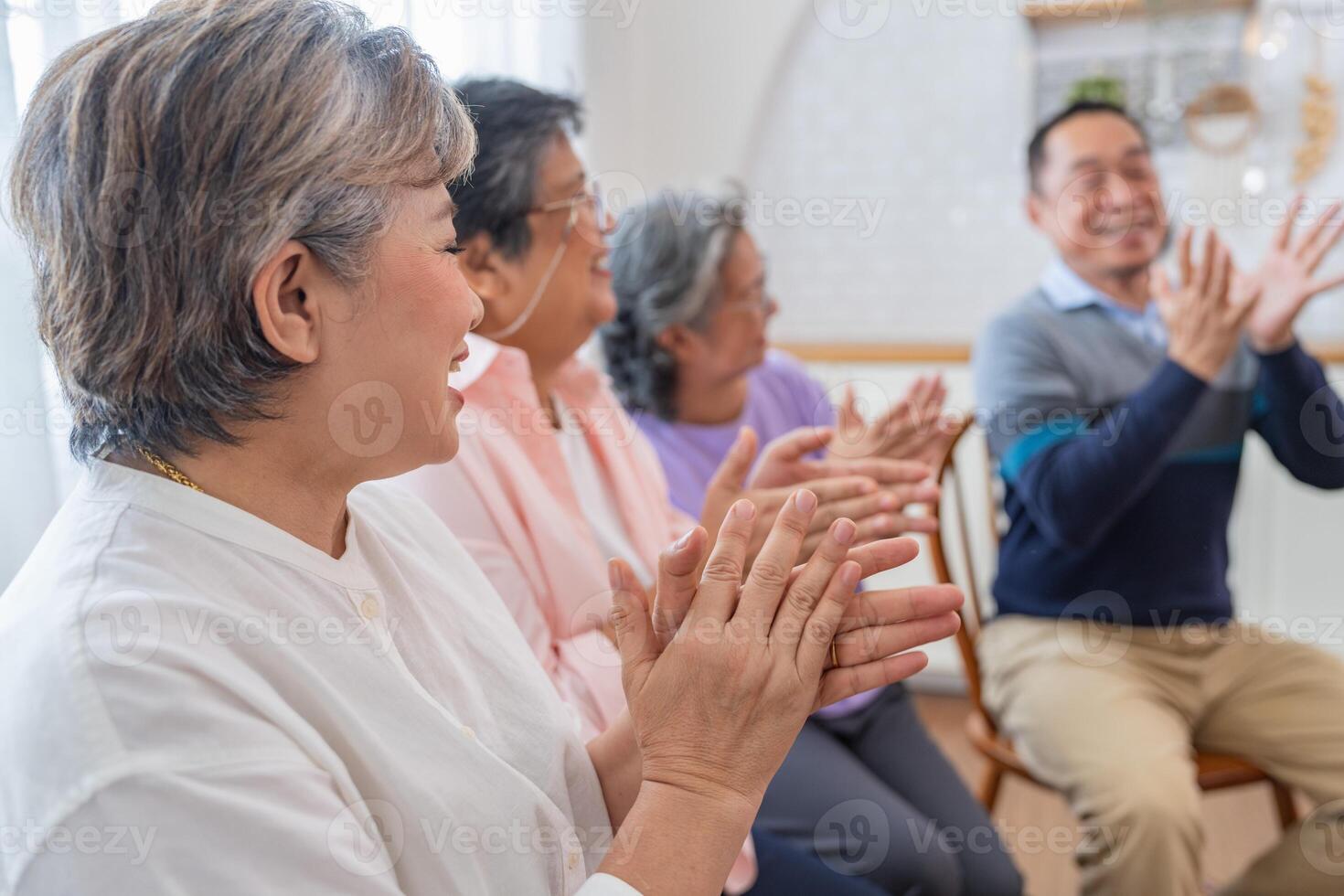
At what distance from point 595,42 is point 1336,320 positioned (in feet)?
6.62

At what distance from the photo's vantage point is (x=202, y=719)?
58 centimetres

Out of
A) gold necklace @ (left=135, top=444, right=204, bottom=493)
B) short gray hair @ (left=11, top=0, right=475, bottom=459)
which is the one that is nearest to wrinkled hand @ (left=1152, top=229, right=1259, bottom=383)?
short gray hair @ (left=11, top=0, right=475, bottom=459)

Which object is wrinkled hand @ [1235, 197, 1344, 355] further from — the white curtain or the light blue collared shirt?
the white curtain

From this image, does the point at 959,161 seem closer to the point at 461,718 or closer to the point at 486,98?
the point at 486,98

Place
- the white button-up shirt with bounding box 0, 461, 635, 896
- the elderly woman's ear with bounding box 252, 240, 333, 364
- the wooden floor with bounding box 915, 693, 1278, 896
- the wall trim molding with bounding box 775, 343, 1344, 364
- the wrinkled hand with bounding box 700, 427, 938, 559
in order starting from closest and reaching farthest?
the white button-up shirt with bounding box 0, 461, 635, 896, the elderly woman's ear with bounding box 252, 240, 333, 364, the wrinkled hand with bounding box 700, 427, 938, 559, the wooden floor with bounding box 915, 693, 1278, 896, the wall trim molding with bounding box 775, 343, 1344, 364

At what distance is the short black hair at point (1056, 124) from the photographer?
1823 mm

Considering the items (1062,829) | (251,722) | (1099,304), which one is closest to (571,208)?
(251,722)

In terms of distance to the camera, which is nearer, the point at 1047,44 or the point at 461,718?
the point at 461,718

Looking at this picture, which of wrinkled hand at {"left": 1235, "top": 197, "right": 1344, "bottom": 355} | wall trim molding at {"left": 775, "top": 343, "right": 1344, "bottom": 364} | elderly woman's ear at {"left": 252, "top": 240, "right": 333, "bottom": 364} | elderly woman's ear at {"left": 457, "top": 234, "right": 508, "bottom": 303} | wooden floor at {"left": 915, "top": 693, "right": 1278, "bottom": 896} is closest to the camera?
elderly woman's ear at {"left": 252, "top": 240, "right": 333, "bottom": 364}

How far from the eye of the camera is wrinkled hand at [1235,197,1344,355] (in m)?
1.49

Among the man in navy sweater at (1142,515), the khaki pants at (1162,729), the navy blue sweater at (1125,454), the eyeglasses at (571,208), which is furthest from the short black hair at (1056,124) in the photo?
the eyeglasses at (571,208)

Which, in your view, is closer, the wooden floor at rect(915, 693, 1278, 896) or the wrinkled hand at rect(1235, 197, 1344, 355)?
the wrinkled hand at rect(1235, 197, 1344, 355)

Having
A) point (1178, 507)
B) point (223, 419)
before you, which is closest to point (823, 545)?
point (223, 419)

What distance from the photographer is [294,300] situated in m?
0.69
